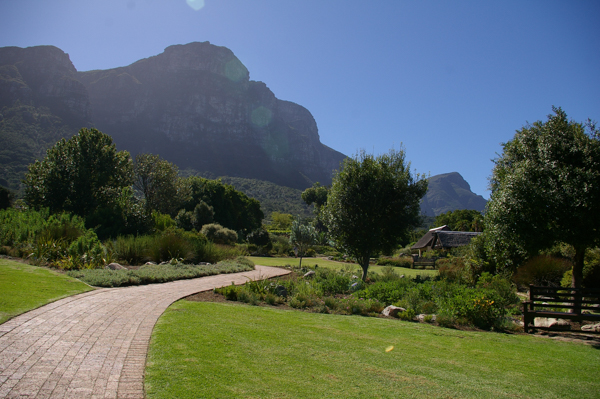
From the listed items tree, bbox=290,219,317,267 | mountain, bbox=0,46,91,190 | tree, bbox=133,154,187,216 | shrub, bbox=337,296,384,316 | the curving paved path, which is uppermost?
mountain, bbox=0,46,91,190

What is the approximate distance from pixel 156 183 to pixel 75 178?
37.4 ft

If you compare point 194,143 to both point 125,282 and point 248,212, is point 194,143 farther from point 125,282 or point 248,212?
point 125,282

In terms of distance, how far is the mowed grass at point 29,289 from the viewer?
19.7ft

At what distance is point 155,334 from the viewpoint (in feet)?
17.6

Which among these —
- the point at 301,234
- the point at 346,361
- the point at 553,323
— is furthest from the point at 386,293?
the point at 301,234

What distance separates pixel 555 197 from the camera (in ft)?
27.6

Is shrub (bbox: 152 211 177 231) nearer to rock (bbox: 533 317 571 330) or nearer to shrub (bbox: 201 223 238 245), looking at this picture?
shrub (bbox: 201 223 238 245)

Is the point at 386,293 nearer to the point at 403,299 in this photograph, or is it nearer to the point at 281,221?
the point at 403,299

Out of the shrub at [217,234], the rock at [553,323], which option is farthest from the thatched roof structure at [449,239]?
the rock at [553,323]

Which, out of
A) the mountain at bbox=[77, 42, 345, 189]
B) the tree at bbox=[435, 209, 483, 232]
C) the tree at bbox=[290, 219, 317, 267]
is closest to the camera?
the tree at bbox=[290, 219, 317, 267]

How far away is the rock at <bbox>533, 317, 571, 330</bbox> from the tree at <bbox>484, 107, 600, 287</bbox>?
1.56m

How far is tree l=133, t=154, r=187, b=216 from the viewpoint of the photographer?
119 feet

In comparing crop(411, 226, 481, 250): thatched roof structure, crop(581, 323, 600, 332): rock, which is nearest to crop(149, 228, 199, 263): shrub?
crop(581, 323, 600, 332): rock

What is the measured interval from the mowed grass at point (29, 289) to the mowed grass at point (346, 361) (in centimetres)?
260
